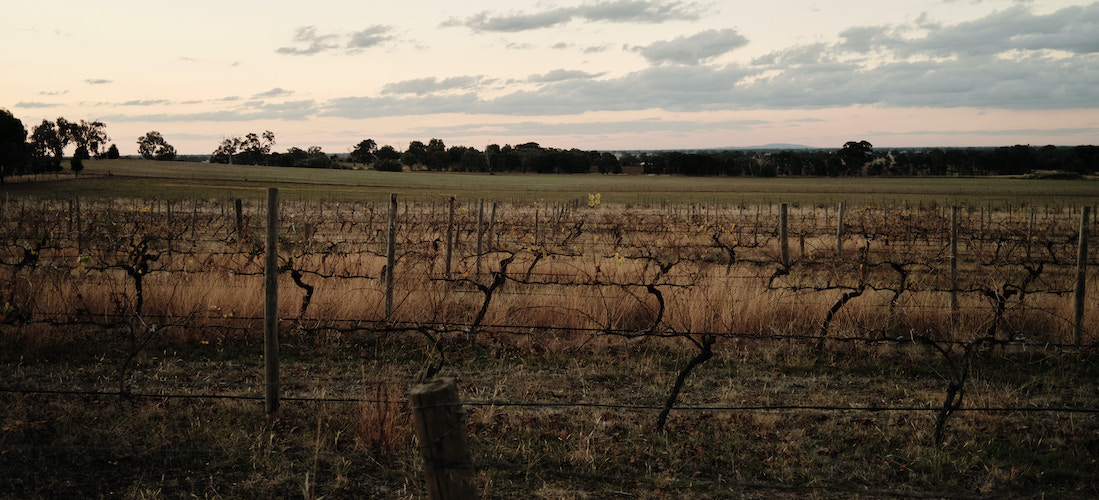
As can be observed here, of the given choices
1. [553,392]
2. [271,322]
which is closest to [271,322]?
[271,322]

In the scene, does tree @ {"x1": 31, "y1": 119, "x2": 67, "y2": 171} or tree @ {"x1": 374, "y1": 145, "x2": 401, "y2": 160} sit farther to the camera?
tree @ {"x1": 374, "y1": 145, "x2": 401, "y2": 160}

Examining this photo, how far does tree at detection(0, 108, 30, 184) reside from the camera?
58.0m

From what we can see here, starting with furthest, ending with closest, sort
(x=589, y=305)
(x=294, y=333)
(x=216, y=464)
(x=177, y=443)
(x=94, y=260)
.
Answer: (x=94, y=260) < (x=589, y=305) < (x=294, y=333) < (x=177, y=443) < (x=216, y=464)

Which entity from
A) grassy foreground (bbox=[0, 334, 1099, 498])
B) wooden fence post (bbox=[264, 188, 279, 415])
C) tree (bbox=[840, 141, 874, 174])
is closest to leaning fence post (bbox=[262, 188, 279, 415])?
wooden fence post (bbox=[264, 188, 279, 415])

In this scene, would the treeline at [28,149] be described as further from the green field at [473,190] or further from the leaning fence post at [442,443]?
the leaning fence post at [442,443]

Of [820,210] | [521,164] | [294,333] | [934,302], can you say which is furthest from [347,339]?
[521,164]

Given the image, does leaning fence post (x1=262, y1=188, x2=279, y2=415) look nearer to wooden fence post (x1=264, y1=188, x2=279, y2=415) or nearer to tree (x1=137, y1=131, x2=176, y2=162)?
wooden fence post (x1=264, y1=188, x2=279, y2=415)

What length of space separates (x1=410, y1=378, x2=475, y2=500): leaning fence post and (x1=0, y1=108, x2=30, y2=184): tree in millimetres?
70930

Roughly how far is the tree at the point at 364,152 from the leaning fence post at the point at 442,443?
392 feet

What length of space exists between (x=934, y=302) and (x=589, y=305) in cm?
514

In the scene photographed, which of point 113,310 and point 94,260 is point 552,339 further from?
point 94,260

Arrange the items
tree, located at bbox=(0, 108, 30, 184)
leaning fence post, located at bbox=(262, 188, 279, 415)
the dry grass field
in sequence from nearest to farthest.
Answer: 1. the dry grass field
2. leaning fence post, located at bbox=(262, 188, 279, 415)
3. tree, located at bbox=(0, 108, 30, 184)

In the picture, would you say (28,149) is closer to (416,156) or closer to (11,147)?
(11,147)

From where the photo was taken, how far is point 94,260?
13.8 metres
